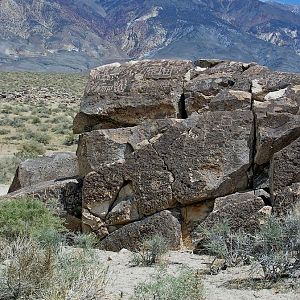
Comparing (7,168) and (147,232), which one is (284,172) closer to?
(147,232)

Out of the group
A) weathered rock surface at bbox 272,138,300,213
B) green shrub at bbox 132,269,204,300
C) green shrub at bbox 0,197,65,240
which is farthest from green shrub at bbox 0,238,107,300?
weathered rock surface at bbox 272,138,300,213

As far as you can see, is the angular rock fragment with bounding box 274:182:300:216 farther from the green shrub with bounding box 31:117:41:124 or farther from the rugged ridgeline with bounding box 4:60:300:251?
the green shrub with bounding box 31:117:41:124

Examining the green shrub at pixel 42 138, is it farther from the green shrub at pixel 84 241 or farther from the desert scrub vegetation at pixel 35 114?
the green shrub at pixel 84 241

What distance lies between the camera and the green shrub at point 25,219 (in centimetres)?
1027

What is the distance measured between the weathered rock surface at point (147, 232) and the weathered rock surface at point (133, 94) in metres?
2.48

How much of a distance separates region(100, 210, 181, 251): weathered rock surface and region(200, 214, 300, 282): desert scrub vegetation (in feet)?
3.06

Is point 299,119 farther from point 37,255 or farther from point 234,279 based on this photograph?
point 37,255

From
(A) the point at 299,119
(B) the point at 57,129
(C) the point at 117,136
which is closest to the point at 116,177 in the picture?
(C) the point at 117,136

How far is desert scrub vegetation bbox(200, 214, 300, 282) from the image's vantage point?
8312mm

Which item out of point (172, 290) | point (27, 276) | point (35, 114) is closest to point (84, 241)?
point (27, 276)

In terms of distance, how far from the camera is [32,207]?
439 inches

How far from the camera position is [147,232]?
1127 cm

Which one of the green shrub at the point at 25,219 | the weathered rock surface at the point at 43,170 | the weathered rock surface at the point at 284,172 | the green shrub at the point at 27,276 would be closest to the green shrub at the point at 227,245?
the weathered rock surface at the point at 284,172

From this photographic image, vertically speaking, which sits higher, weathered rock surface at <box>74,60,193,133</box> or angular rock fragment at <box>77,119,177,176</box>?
weathered rock surface at <box>74,60,193,133</box>
